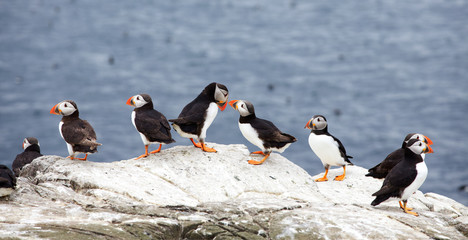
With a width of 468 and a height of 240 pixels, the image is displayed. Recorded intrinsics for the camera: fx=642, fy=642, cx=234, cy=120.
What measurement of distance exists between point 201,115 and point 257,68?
3157 centimetres

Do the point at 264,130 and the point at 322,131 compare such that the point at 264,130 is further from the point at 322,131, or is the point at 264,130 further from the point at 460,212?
the point at 460,212

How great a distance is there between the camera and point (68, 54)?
149ft

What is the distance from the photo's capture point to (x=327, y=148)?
38.5 ft

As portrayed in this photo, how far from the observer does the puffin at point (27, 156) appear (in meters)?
12.6

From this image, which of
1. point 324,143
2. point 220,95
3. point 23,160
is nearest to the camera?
point 220,95

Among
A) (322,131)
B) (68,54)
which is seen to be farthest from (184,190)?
(68,54)

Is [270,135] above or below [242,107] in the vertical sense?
below

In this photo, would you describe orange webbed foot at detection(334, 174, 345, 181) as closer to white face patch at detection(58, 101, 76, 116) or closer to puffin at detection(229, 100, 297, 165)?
puffin at detection(229, 100, 297, 165)

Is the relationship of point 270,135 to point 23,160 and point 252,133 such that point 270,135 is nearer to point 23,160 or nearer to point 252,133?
point 252,133

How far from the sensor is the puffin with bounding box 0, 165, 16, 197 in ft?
26.9

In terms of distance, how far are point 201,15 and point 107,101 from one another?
18035mm

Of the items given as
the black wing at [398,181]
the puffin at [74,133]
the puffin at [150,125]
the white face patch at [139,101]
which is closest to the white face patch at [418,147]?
the black wing at [398,181]

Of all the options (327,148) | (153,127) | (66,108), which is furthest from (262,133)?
(66,108)

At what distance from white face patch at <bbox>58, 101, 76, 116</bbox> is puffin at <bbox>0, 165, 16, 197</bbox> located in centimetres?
225
